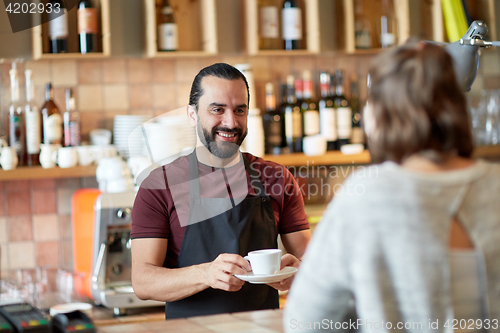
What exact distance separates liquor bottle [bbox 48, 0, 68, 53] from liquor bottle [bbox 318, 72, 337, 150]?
1.12m

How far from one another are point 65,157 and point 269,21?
1.01 m

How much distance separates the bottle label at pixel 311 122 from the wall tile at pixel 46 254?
46.6 inches

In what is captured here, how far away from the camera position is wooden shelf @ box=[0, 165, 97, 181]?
6.86 feet

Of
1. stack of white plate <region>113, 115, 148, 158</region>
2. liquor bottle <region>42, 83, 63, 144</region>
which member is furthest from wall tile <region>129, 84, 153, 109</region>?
liquor bottle <region>42, 83, 63, 144</region>

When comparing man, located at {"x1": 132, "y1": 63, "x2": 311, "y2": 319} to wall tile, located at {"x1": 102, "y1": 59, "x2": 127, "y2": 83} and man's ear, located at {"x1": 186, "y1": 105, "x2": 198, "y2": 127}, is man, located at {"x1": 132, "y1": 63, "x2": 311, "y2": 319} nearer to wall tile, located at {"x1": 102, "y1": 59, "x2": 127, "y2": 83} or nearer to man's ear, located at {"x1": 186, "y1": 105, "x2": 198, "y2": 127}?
man's ear, located at {"x1": 186, "y1": 105, "x2": 198, "y2": 127}

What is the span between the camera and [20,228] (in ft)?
7.63

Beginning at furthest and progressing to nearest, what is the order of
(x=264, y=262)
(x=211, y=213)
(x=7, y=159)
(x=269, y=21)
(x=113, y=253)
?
(x=269, y=21), (x=7, y=159), (x=113, y=253), (x=211, y=213), (x=264, y=262)

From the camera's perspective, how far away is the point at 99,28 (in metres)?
2.30

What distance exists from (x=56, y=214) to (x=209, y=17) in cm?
104

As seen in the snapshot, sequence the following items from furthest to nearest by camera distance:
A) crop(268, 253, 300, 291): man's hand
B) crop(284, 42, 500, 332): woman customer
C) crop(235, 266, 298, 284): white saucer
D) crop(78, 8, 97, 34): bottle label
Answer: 1. crop(78, 8, 97, 34): bottle label
2. crop(268, 253, 300, 291): man's hand
3. crop(235, 266, 298, 284): white saucer
4. crop(284, 42, 500, 332): woman customer

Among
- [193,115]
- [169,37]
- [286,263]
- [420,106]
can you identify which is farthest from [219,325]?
[169,37]

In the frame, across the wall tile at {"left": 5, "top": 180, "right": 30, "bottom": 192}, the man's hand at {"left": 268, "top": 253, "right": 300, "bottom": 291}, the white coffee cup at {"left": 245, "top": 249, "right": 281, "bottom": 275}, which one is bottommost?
the man's hand at {"left": 268, "top": 253, "right": 300, "bottom": 291}

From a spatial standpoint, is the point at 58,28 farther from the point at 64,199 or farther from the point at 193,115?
the point at 193,115

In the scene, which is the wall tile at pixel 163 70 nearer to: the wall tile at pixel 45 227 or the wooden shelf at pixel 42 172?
the wooden shelf at pixel 42 172
